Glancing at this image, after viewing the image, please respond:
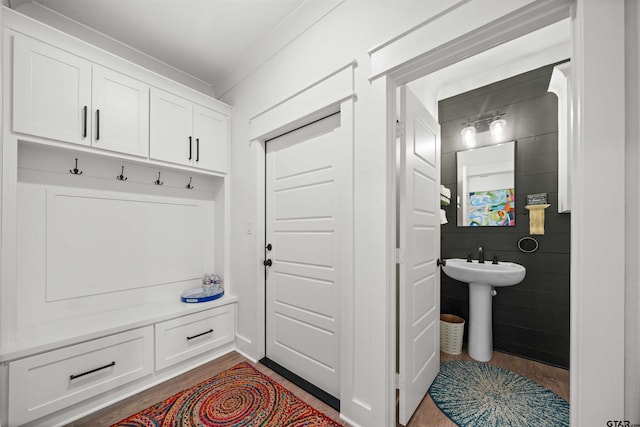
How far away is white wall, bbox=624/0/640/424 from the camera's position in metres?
0.84

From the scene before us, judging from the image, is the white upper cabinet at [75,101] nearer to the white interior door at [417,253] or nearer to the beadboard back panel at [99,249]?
the beadboard back panel at [99,249]

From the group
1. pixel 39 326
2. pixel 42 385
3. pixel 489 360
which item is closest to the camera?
pixel 42 385

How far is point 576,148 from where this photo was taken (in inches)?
36.6

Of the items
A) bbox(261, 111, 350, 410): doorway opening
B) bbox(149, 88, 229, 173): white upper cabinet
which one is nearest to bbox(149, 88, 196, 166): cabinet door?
bbox(149, 88, 229, 173): white upper cabinet

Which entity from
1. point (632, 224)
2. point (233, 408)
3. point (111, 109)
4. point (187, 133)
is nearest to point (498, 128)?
point (632, 224)

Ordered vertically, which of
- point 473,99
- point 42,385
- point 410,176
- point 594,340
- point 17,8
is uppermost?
point 17,8

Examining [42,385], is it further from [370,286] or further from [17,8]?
[17,8]

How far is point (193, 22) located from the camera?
77.2 inches

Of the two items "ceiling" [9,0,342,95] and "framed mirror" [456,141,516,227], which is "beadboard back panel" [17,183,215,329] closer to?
"ceiling" [9,0,342,95]

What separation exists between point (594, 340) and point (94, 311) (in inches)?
117

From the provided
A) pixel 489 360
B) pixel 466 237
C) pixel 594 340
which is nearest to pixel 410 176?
pixel 594 340

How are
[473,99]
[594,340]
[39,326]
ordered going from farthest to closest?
A: [473,99] < [39,326] < [594,340]

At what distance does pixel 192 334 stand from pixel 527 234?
3113mm

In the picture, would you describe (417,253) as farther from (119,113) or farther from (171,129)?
(119,113)
